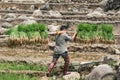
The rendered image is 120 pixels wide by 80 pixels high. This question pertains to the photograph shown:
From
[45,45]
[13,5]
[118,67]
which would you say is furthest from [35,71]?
[13,5]

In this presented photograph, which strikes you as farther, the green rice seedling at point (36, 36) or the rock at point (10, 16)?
the rock at point (10, 16)

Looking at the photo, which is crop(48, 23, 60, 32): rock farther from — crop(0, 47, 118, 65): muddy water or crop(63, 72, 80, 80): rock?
crop(63, 72, 80, 80): rock

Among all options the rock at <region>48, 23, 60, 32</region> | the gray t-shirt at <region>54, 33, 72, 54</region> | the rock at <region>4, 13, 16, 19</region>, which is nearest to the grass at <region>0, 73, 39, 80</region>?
the gray t-shirt at <region>54, 33, 72, 54</region>

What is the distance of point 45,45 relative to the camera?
20.4 metres

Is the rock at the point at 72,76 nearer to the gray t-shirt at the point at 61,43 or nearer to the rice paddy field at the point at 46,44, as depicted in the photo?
the rice paddy field at the point at 46,44

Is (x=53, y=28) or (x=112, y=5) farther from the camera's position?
(x=112, y=5)

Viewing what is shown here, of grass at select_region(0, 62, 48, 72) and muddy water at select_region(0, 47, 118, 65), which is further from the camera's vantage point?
muddy water at select_region(0, 47, 118, 65)

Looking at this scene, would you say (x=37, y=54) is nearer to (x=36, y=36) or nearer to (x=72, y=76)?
(x=36, y=36)

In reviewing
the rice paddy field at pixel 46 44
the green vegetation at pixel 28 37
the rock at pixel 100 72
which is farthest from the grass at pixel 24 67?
the green vegetation at pixel 28 37

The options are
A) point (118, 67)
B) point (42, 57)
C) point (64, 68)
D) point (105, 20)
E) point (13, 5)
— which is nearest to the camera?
point (118, 67)

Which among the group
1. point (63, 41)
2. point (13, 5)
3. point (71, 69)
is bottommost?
point (13, 5)

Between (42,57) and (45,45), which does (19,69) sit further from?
(45,45)

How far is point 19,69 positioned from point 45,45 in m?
5.84

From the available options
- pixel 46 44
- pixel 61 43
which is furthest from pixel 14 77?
pixel 46 44
